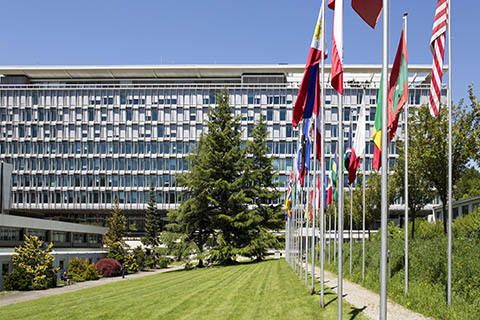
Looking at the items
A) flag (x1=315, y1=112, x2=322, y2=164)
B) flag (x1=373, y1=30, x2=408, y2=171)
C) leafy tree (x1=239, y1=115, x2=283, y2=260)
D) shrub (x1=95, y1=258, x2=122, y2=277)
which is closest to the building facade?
leafy tree (x1=239, y1=115, x2=283, y2=260)

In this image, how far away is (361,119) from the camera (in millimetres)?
21016

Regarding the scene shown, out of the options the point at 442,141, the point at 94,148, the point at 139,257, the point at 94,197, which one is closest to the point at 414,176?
the point at 442,141

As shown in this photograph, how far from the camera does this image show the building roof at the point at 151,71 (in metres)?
95.1

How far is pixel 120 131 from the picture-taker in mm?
95188

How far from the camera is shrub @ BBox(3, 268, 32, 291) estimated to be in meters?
37.8

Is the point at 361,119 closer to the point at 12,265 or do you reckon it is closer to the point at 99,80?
the point at 12,265

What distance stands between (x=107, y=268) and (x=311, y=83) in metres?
42.8

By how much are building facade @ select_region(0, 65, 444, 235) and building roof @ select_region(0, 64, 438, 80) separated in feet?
0.88

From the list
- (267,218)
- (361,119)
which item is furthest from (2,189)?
(361,119)

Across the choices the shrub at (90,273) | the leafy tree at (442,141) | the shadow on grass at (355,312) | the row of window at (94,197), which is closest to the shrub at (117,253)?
the shrub at (90,273)

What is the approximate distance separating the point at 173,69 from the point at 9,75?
30.6 meters

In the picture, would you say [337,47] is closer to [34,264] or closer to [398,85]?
[398,85]

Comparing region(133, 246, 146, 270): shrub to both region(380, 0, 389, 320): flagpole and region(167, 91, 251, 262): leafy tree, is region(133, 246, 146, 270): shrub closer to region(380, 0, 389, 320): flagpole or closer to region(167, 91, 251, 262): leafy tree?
region(167, 91, 251, 262): leafy tree

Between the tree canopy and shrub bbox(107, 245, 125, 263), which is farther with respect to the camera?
shrub bbox(107, 245, 125, 263)
